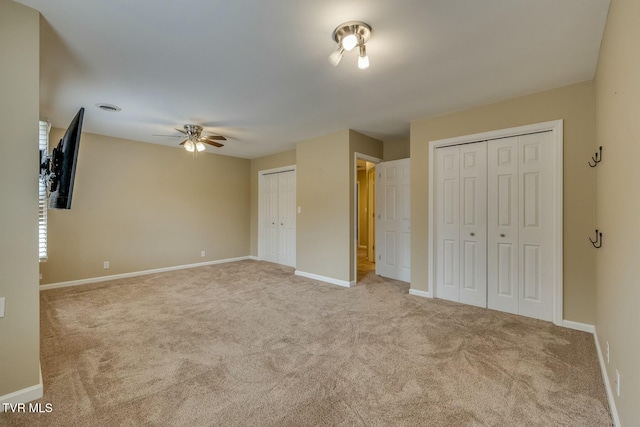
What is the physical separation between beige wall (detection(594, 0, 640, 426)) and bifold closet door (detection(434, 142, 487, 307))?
1277 millimetres

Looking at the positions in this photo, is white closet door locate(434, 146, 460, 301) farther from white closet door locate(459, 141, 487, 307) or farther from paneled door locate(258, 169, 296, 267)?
paneled door locate(258, 169, 296, 267)

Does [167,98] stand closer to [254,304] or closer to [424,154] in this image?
[254,304]

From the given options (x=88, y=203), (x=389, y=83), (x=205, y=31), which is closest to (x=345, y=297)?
(x=389, y=83)

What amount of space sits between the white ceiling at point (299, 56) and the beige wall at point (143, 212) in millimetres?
1253

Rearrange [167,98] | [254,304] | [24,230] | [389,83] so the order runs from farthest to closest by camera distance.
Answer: [254,304]
[167,98]
[389,83]
[24,230]

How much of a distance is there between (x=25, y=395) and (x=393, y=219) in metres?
4.55

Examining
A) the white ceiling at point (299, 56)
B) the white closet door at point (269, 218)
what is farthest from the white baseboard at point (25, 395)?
the white closet door at point (269, 218)

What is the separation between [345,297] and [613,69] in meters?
3.32

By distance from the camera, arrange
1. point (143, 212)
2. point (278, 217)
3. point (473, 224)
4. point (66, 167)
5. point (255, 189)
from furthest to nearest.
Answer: point (255, 189)
point (278, 217)
point (143, 212)
point (473, 224)
point (66, 167)

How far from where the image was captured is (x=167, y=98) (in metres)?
3.20

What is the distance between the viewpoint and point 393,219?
4.87 meters

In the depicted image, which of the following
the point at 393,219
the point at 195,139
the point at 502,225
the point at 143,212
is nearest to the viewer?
the point at 502,225

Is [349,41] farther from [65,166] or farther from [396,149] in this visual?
[396,149]

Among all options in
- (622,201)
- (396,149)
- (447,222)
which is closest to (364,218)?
(396,149)
